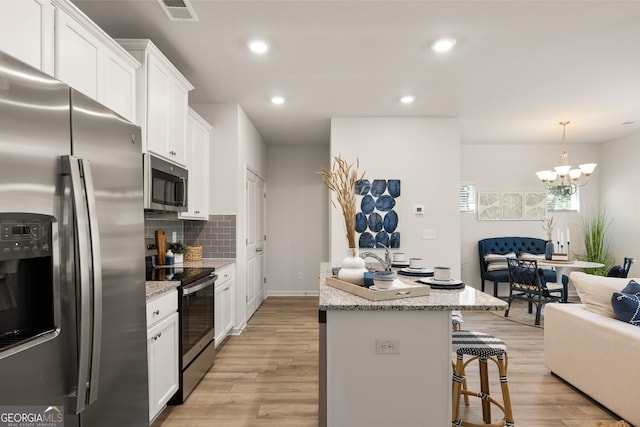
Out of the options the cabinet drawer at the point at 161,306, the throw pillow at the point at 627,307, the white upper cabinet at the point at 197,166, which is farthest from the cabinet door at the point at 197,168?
the throw pillow at the point at 627,307

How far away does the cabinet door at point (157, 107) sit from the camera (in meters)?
2.56

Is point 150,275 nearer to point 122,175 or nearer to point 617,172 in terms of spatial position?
point 122,175

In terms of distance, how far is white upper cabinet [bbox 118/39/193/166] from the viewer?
8.21 ft

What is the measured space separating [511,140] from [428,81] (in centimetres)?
346

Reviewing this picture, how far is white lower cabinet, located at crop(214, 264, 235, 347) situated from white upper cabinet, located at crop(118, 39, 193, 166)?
48.2 inches

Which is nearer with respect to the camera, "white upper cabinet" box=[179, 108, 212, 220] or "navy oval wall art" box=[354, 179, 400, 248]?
"white upper cabinet" box=[179, 108, 212, 220]

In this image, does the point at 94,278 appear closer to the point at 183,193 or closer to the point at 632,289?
the point at 183,193

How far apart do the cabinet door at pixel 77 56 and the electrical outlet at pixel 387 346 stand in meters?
2.05

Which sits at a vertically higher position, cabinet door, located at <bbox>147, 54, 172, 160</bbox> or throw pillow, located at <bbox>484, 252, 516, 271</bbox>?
cabinet door, located at <bbox>147, 54, 172, 160</bbox>

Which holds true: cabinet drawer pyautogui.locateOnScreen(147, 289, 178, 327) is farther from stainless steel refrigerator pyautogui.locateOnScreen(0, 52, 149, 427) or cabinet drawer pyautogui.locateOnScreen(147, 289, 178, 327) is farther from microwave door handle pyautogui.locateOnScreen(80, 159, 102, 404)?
microwave door handle pyautogui.locateOnScreen(80, 159, 102, 404)

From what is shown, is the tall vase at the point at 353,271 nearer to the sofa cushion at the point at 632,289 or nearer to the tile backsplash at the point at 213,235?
the sofa cushion at the point at 632,289

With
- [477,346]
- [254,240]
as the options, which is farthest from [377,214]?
[477,346]

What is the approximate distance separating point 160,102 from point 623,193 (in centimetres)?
718

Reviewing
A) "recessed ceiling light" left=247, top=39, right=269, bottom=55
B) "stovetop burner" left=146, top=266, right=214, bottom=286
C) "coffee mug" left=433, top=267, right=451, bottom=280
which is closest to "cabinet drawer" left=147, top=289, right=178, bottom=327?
"stovetop burner" left=146, top=266, right=214, bottom=286
